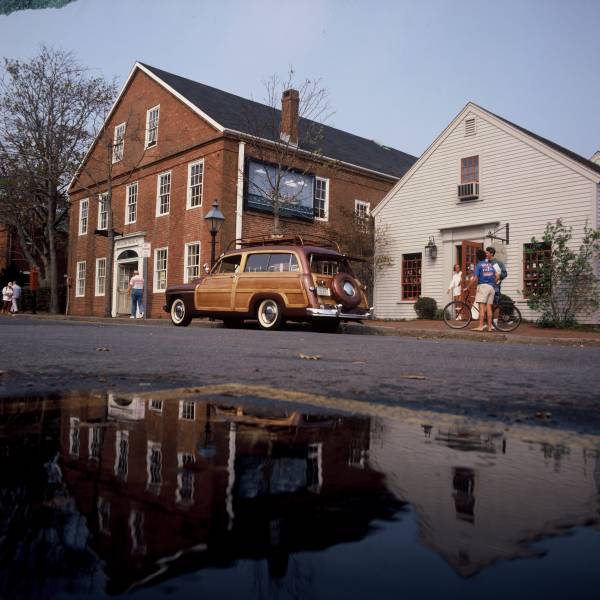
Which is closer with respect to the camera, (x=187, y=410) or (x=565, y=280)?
(x=187, y=410)

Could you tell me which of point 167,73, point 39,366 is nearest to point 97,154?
point 167,73

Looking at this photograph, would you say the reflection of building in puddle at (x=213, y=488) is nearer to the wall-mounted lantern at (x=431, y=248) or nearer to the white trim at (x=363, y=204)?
the wall-mounted lantern at (x=431, y=248)

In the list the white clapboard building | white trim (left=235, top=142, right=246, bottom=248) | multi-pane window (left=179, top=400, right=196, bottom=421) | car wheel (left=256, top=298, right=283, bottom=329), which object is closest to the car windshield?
car wheel (left=256, top=298, right=283, bottom=329)

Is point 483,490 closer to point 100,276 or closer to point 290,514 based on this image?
point 290,514

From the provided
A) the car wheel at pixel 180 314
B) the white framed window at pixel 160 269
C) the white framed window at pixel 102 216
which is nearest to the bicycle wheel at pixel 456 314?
the car wheel at pixel 180 314

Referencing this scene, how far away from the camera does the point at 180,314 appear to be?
1672 cm

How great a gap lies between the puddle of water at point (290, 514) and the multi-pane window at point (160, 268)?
24.4m

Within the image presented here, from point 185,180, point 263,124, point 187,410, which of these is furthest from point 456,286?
point 187,410

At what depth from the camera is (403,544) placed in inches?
40.7

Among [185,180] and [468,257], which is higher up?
[185,180]

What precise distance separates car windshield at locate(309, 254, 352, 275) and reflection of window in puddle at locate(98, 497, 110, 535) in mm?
13328

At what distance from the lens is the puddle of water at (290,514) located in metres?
0.88

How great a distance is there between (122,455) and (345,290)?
42.7 feet

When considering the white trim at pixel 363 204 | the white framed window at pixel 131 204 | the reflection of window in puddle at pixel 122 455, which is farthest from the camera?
the white framed window at pixel 131 204
